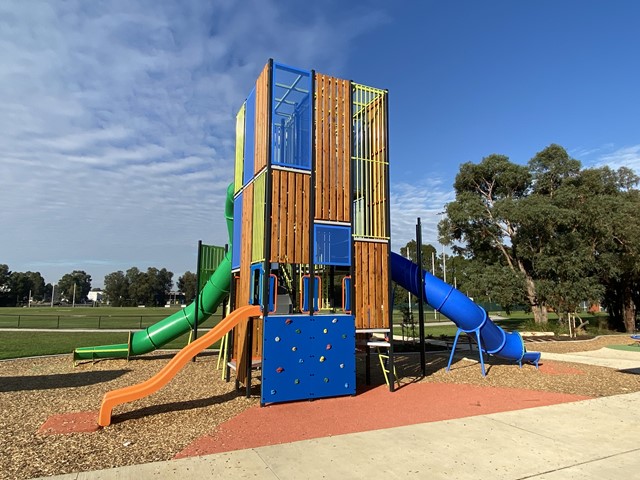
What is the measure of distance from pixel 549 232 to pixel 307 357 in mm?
24141

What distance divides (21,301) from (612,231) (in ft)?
480

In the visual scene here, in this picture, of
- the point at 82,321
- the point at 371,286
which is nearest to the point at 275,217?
the point at 371,286

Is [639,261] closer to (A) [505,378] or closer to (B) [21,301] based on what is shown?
(A) [505,378]

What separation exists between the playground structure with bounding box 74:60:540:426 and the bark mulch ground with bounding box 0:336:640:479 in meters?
0.75

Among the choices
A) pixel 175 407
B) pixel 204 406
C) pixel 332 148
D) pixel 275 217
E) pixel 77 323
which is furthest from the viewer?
pixel 77 323

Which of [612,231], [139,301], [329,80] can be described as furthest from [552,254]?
[139,301]

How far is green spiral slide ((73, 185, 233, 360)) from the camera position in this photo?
1371 cm

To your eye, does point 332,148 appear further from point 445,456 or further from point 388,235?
point 445,456

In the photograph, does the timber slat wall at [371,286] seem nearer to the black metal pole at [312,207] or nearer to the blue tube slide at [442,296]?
the black metal pole at [312,207]

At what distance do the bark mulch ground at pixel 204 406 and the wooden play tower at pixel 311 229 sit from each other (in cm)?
96

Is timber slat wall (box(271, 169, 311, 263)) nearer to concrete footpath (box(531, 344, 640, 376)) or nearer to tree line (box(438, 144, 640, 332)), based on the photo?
concrete footpath (box(531, 344, 640, 376))

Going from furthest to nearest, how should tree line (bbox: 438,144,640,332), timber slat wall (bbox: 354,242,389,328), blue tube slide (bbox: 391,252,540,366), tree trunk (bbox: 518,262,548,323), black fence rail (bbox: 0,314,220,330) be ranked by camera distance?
black fence rail (bbox: 0,314,220,330) → tree trunk (bbox: 518,262,548,323) → tree line (bbox: 438,144,640,332) → blue tube slide (bbox: 391,252,540,366) → timber slat wall (bbox: 354,242,389,328)

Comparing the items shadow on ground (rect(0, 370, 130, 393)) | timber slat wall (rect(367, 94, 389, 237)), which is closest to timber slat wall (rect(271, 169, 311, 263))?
timber slat wall (rect(367, 94, 389, 237))

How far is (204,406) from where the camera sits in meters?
8.38
